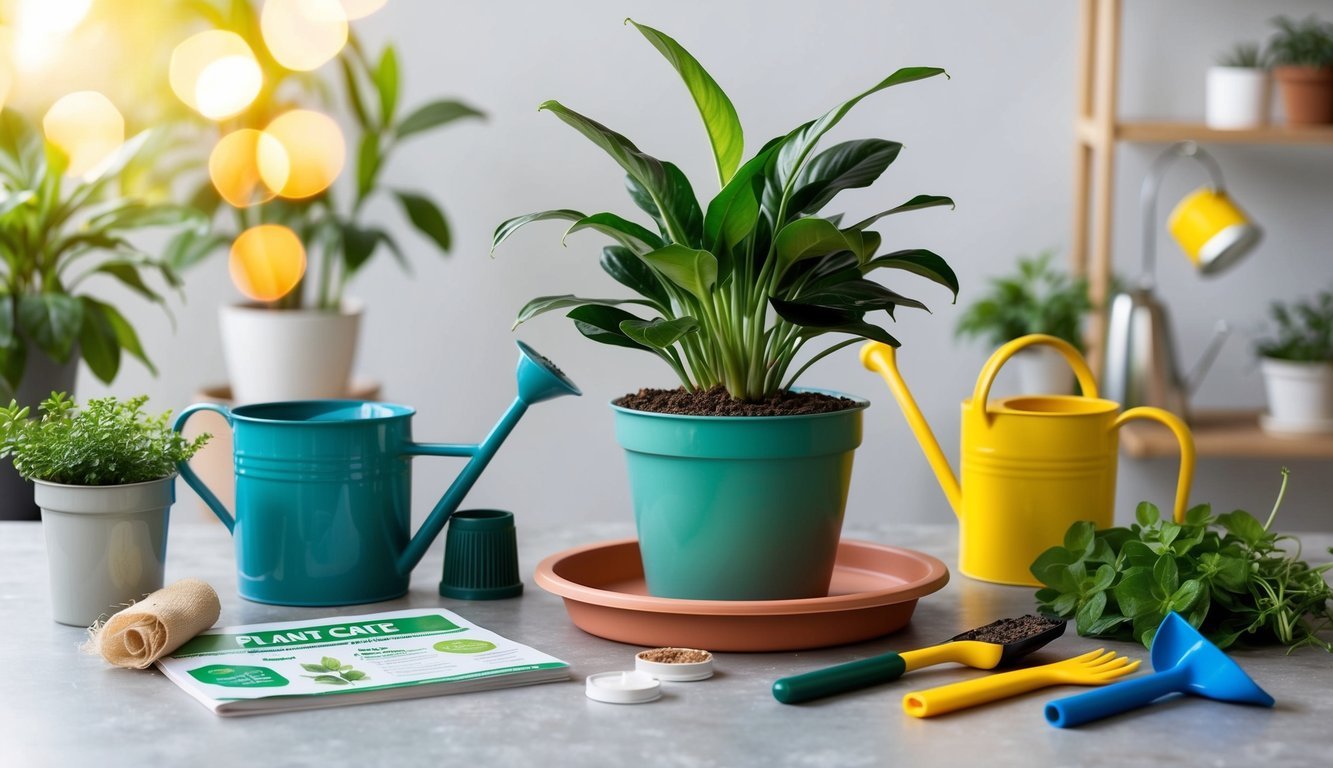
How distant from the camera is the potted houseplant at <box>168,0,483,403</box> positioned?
8.93ft

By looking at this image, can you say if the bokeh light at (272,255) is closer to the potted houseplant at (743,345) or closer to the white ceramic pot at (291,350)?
the white ceramic pot at (291,350)

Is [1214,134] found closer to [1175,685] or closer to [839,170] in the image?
[839,170]

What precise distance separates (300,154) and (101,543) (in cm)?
186

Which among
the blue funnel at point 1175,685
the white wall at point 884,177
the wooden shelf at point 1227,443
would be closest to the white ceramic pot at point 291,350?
the white wall at point 884,177

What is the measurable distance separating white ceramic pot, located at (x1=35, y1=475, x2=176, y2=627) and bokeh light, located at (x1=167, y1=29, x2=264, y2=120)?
1.80 metres

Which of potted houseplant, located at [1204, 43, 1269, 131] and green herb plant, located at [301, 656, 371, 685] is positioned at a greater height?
potted houseplant, located at [1204, 43, 1269, 131]

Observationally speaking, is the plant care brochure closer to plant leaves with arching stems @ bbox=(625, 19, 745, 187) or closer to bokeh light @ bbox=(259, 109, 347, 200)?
plant leaves with arching stems @ bbox=(625, 19, 745, 187)

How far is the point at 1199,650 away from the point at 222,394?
2295 millimetres

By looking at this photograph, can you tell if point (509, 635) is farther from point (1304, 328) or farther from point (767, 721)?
point (1304, 328)

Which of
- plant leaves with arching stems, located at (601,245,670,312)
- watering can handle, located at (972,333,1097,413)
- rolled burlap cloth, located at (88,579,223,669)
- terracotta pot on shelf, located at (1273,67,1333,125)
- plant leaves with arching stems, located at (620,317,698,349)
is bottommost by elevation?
rolled burlap cloth, located at (88,579,223,669)

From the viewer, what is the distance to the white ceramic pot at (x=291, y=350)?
270 centimetres

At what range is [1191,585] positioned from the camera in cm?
111

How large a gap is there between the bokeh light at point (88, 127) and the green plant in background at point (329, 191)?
19 cm

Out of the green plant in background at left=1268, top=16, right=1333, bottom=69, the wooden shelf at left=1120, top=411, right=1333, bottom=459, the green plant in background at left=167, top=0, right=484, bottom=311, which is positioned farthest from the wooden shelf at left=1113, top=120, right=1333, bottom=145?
the green plant in background at left=167, top=0, right=484, bottom=311
